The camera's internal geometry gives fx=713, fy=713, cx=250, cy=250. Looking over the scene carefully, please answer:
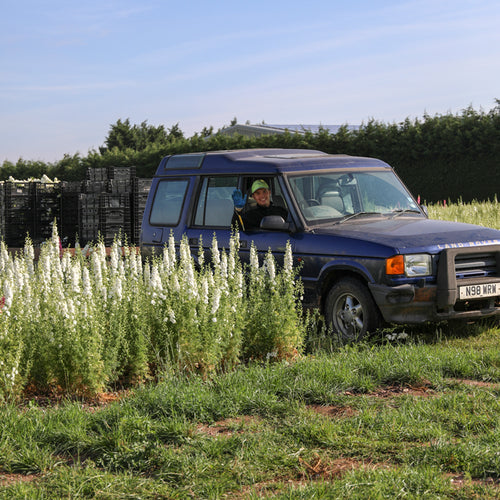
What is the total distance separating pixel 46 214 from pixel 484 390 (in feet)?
57.3

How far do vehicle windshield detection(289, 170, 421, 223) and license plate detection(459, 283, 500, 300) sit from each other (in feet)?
5.18

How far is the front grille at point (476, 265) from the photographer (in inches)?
304

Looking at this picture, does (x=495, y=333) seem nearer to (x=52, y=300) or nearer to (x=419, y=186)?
(x=52, y=300)

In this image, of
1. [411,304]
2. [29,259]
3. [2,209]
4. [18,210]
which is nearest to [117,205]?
[18,210]

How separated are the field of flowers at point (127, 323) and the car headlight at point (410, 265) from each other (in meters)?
1.06

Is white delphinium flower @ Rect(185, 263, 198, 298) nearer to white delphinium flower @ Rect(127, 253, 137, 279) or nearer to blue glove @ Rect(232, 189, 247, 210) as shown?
white delphinium flower @ Rect(127, 253, 137, 279)

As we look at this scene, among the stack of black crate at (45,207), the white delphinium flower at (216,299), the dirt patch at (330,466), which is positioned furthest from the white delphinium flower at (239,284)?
the stack of black crate at (45,207)

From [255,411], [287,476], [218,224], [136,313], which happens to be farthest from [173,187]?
[287,476]

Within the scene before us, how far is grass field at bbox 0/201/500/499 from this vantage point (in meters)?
4.04

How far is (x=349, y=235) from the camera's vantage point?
7773 millimetres

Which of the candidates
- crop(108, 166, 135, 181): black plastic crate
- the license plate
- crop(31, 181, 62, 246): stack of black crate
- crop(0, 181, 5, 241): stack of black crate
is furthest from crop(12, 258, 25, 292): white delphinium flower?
crop(0, 181, 5, 241): stack of black crate

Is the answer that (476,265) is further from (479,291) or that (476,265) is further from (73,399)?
(73,399)

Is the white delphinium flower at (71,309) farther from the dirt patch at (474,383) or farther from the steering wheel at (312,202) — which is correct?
the steering wheel at (312,202)

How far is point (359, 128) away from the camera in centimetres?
3098
